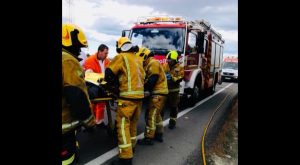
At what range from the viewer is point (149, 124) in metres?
5.78

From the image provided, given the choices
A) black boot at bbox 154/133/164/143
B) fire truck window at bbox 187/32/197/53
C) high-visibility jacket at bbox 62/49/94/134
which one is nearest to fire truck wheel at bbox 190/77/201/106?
fire truck window at bbox 187/32/197/53

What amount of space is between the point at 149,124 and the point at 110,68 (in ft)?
5.62

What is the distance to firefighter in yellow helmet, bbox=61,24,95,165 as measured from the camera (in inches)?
100

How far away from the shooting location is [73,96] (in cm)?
254

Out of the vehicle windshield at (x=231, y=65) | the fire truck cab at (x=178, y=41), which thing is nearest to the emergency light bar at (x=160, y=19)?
the fire truck cab at (x=178, y=41)

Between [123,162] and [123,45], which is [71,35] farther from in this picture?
[123,162]

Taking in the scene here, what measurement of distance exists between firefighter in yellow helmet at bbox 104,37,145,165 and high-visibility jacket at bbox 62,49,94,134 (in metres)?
1.78

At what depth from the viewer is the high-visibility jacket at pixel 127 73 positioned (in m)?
4.47

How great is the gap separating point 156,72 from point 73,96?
314 cm

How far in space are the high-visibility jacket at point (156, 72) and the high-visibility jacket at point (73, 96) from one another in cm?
295

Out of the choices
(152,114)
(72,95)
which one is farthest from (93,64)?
(72,95)

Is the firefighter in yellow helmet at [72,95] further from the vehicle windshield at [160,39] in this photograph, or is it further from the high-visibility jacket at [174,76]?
the vehicle windshield at [160,39]

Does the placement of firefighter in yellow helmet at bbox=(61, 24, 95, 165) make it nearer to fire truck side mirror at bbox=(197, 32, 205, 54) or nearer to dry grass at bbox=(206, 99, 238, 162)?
dry grass at bbox=(206, 99, 238, 162)
